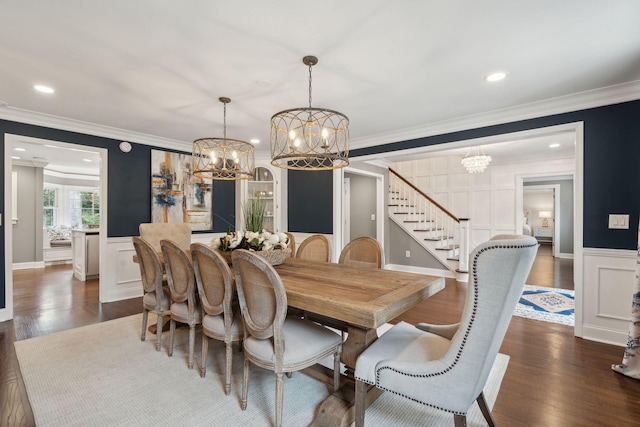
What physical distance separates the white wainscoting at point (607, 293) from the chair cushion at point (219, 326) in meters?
3.33

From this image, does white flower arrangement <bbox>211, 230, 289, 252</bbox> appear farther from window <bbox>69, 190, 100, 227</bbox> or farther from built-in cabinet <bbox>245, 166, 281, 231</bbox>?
window <bbox>69, 190, 100, 227</bbox>

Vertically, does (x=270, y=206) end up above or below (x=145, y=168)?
below

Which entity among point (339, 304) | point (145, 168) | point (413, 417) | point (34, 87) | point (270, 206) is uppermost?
point (34, 87)

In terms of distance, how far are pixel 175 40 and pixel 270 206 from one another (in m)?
3.78

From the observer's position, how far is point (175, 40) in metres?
2.06

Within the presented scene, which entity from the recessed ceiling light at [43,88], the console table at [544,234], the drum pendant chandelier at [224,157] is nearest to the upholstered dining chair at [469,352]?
the drum pendant chandelier at [224,157]

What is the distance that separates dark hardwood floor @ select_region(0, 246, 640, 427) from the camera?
1.83 meters

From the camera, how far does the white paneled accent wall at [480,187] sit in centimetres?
646

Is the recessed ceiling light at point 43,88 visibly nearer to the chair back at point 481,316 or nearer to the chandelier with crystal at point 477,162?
the chair back at point 481,316

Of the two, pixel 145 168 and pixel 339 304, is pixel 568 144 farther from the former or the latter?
pixel 145 168

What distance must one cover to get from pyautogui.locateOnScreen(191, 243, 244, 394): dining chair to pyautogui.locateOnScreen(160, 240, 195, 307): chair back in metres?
0.16

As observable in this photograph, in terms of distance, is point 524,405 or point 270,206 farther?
point 270,206

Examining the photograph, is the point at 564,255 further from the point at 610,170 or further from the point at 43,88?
the point at 43,88

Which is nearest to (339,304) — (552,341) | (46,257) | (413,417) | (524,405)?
(413,417)
